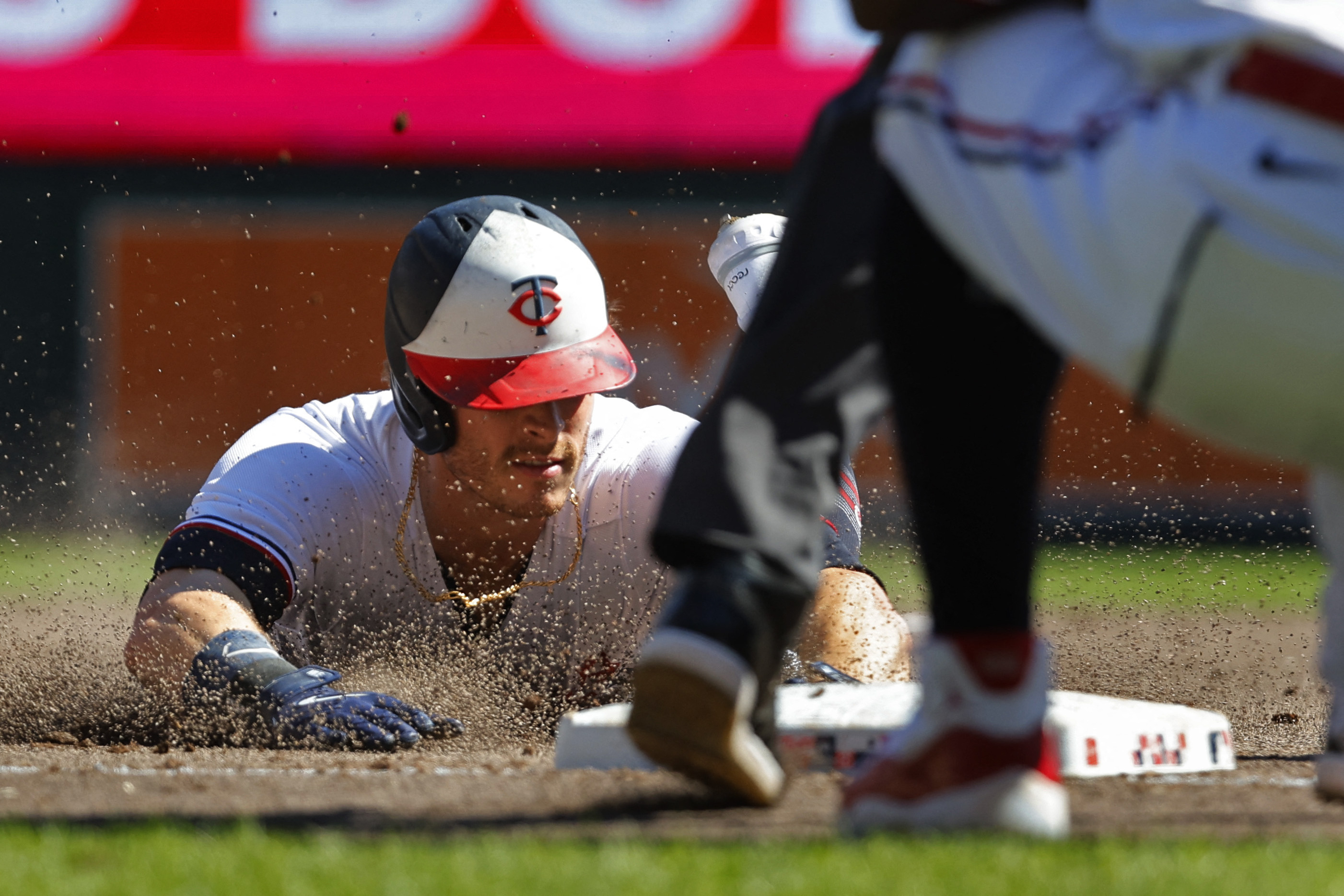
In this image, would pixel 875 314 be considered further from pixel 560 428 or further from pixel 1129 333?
pixel 560 428

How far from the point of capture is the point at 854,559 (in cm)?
403

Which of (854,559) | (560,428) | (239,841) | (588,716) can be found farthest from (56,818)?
(854,559)

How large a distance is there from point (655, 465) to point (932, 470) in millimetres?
2189

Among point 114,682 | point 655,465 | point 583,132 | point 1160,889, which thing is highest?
point 1160,889

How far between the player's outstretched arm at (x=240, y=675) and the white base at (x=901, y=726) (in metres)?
0.45

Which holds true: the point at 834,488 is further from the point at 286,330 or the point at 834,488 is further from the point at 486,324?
the point at 286,330

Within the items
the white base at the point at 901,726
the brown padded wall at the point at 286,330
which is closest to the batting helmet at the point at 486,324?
the white base at the point at 901,726

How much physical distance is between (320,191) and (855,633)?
29.6 feet

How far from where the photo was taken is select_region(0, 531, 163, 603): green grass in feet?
27.6

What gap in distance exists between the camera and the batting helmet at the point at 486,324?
3623mm

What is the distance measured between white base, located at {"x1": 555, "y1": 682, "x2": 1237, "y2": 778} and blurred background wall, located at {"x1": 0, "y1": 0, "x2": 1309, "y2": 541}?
28.4 feet

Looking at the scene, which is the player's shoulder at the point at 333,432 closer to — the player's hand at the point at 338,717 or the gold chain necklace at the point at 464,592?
the gold chain necklace at the point at 464,592

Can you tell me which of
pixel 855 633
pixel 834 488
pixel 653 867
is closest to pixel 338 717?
pixel 855 633

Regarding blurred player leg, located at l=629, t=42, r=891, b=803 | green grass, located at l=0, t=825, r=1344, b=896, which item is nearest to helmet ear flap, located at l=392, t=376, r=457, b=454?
blurred player leg, located at l=629, t=42, r=891, b=803
